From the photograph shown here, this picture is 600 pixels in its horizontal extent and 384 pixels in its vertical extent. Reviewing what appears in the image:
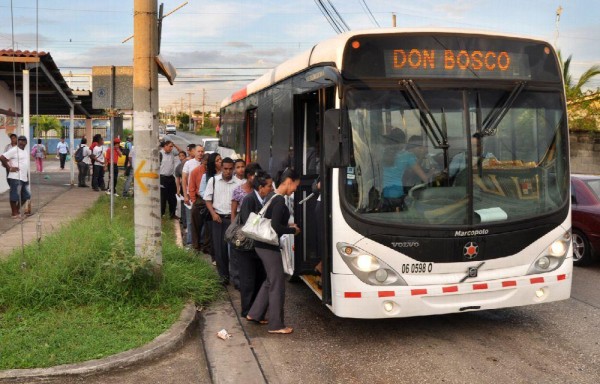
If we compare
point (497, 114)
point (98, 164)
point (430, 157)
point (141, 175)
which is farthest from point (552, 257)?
point (98, 164)

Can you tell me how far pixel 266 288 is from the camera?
6.71 metres

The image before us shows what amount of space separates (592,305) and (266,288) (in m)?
3.87

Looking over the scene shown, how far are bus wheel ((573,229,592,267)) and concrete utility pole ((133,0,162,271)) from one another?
21.2 feet

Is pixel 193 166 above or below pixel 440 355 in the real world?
above

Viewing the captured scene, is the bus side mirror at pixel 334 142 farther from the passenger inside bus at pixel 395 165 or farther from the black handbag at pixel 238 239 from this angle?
the black handbag at pixel 238 239

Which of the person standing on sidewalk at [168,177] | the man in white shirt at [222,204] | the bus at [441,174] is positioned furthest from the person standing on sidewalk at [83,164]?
the bus at [441,174]

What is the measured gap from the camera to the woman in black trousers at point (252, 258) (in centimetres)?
656

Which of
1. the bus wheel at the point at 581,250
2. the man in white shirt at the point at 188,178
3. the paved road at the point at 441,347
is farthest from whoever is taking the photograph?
the man in white shirt at the point at 188,178

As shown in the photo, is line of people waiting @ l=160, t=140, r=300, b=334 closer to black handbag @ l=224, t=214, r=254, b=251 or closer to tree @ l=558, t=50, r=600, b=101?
black handbag @ l=224, t=214, r=254, b=251

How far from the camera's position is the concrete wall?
23984mm

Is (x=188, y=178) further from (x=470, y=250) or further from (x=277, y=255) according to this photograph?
(x=470, y=250)

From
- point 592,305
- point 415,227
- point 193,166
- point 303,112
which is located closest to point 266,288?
point 415,227

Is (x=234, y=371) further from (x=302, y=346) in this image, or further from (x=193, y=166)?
(x=193, y=166)

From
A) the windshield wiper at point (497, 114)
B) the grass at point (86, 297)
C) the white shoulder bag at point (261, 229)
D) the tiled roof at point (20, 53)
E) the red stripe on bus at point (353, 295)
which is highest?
the tiled roof at point (20, 53)
